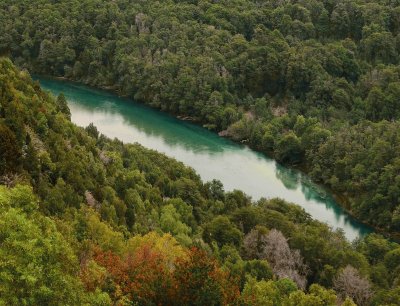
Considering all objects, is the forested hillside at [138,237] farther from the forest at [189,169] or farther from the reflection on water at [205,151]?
the reflection on water at [205,151]

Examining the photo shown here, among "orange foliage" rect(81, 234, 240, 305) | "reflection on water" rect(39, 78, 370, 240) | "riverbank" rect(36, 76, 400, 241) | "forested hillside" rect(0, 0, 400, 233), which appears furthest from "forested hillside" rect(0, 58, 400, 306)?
"forested hillside" rect(0, 0, 400, 233)

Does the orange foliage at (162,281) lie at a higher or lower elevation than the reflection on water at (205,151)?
higher

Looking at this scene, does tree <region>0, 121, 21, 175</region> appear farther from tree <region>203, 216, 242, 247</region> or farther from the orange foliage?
tree <region>203, 216, 242, 247</region>

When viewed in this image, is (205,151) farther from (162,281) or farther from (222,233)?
(162,281)

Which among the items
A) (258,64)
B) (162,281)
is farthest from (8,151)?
(258,64)

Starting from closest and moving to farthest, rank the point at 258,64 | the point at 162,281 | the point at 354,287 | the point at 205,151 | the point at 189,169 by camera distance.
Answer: the point at 162,281 < the point at 354,287 < the point at 189,169 < the point at 205,151 < the point at 258,64

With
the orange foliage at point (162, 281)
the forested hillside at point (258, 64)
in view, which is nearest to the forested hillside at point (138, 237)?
the orange foliage at point (162, 281)
